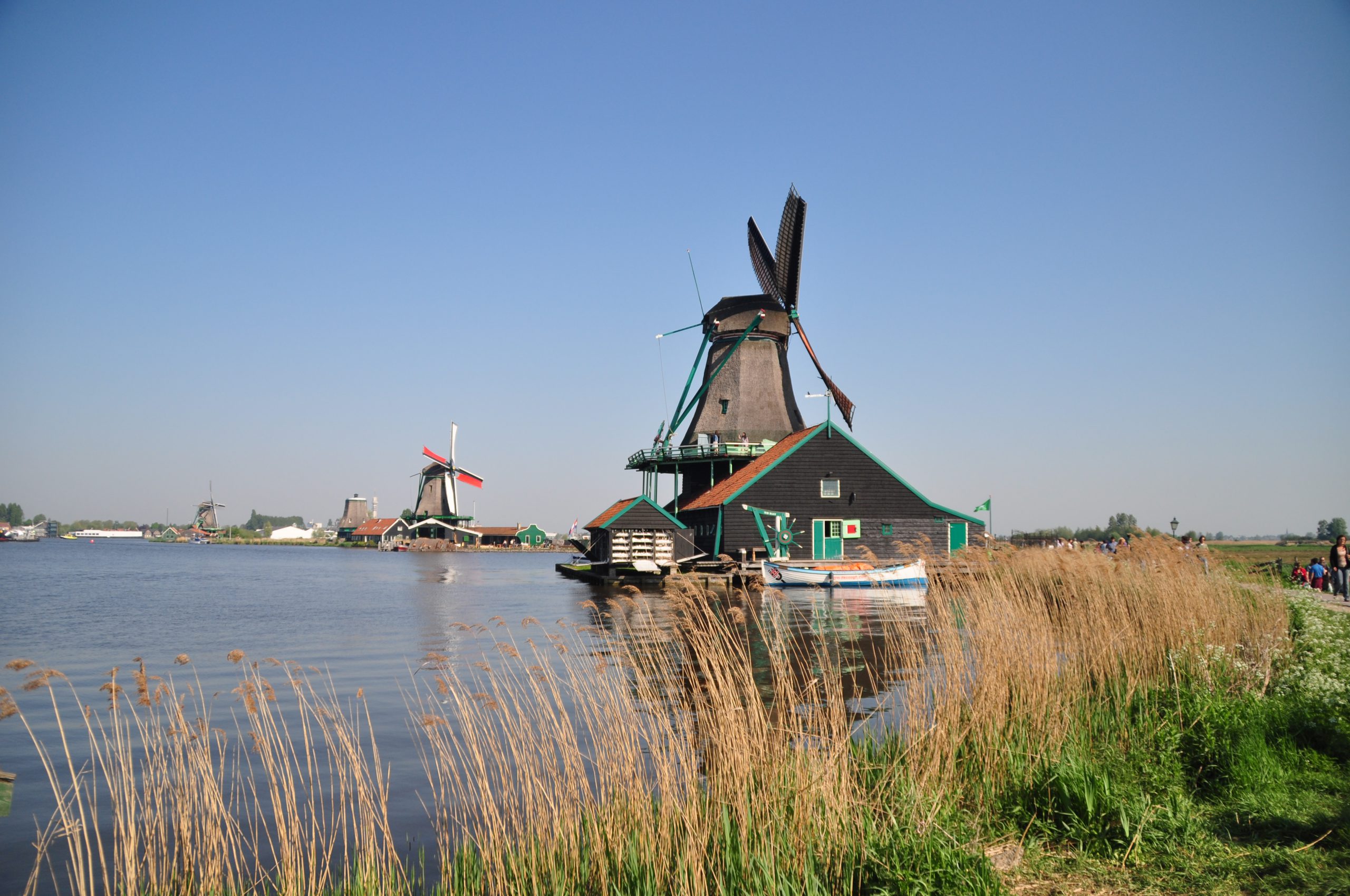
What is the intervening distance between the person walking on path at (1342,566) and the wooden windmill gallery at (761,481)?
11746mm

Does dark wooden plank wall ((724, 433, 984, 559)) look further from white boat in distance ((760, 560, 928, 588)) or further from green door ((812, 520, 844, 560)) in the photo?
white boat in distance ((760, 560, 928, 588))

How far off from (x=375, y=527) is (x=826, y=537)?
257 ft

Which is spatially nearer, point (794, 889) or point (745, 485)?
point (794, 889)

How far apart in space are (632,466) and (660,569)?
7.46 metres

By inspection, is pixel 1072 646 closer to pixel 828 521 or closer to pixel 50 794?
pixel 50 794

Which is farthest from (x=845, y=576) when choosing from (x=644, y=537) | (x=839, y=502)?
(x=644, y=537)

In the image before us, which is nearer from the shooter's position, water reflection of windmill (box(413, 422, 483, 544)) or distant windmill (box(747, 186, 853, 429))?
distant windmill (box(747, 186, 853, 429))

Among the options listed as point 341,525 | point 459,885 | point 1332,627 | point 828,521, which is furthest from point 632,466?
point 341,525

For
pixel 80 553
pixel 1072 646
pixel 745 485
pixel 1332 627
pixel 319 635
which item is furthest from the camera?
pixel 80 553

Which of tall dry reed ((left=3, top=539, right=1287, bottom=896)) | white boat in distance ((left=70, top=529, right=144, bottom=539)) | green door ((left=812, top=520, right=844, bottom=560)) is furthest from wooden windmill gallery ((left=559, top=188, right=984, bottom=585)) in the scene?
white boat in distance ((left=70, top=529, right=144, bottom=539))

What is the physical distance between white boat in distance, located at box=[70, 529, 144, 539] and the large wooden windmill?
148 metres

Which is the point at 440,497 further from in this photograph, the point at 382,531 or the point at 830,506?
the point at 830,506

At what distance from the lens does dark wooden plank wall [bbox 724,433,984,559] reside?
30031 mm

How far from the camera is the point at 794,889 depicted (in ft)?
13.3
